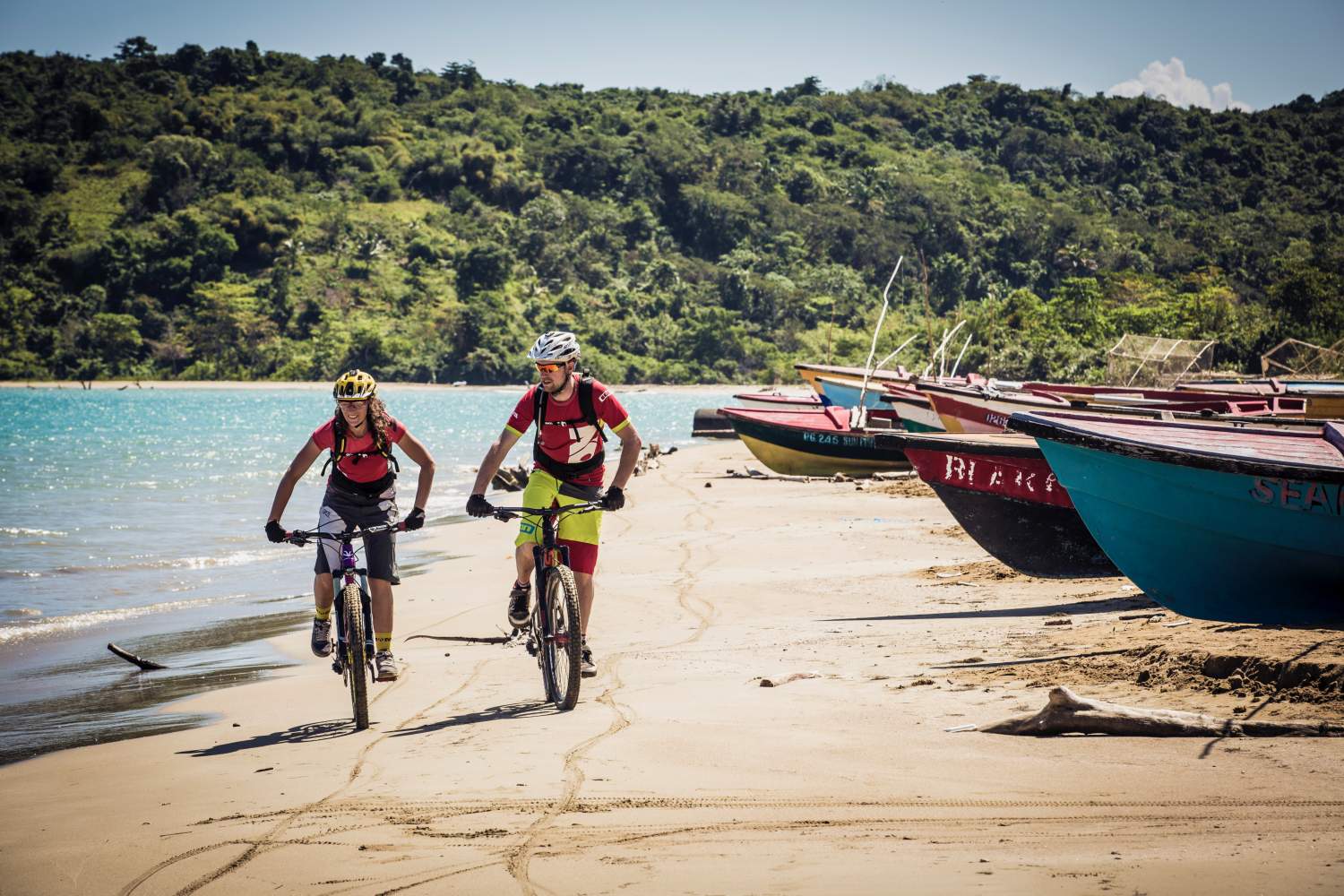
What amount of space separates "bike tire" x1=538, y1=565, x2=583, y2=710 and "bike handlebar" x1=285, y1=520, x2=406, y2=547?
891mm

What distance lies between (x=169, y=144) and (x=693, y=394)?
50.8 metres

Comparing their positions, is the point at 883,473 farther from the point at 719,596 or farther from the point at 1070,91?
the point at 1070,91

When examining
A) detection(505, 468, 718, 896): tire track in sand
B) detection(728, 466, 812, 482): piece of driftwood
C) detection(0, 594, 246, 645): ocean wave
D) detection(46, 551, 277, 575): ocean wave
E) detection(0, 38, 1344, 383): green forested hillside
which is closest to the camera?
detection(505, 468, 718, 896): tire track in sand

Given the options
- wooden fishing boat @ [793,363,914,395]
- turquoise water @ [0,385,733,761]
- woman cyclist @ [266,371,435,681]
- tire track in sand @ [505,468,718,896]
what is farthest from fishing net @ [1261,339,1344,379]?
woman cyclist @ [266,371,435,681]

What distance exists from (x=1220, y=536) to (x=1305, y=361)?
35169 millimetres

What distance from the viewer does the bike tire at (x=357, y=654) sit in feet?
21.4

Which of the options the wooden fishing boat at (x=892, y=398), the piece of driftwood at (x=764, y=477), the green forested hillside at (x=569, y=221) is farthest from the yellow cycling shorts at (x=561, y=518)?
the green forested hillside at (x=569, y=221)

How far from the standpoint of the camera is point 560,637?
6.77 metres

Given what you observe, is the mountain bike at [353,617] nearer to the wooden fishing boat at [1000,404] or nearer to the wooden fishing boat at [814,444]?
the wooden fishing boat at [1000,404]

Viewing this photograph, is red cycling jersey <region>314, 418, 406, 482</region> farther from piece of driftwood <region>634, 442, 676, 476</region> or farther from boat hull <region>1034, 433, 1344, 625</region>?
piece of driftwood <region>634, 442, 676, 476</region>

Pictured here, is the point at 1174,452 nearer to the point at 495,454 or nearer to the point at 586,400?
the point at 586,400

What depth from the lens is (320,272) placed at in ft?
304

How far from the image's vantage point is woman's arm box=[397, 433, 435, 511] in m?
6.87

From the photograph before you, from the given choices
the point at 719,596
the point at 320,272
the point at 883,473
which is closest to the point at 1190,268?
the point at 320,272
